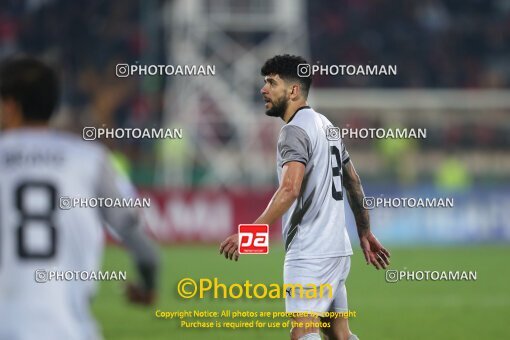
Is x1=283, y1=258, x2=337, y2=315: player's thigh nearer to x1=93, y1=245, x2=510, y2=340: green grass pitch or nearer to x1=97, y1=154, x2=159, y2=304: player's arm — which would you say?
x1=93, y1=245, x2=510, y2=340: green grass pitch

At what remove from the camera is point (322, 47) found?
24.1m

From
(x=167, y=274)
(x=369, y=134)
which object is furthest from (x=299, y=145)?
(x=167, y=274)

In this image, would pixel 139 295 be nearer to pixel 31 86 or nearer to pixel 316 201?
pixel 31 86

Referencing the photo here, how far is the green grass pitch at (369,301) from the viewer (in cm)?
745

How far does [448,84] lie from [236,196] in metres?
9.71

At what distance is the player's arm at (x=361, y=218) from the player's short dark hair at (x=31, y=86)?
2.27 metres

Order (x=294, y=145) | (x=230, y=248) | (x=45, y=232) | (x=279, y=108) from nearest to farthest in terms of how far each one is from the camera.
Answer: (x=45, y=232) < (x=230, y=248) < (x=294, y=145) < (x=279, y=108)

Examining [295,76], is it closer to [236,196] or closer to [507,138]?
[236,196]

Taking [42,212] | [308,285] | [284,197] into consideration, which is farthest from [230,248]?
[42,212]

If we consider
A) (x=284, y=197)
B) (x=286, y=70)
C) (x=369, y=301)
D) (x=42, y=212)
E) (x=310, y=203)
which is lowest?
(x=42, y=212)

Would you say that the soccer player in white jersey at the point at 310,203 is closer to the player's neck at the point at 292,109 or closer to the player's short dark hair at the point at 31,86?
the player's neck at the point at 292,109

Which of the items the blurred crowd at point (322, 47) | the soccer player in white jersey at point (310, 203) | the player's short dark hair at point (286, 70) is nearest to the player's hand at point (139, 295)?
the soccer player in white jersey at point (310, 203)

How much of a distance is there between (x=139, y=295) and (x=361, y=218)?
2.17 m

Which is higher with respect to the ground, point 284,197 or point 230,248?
point 284,197
